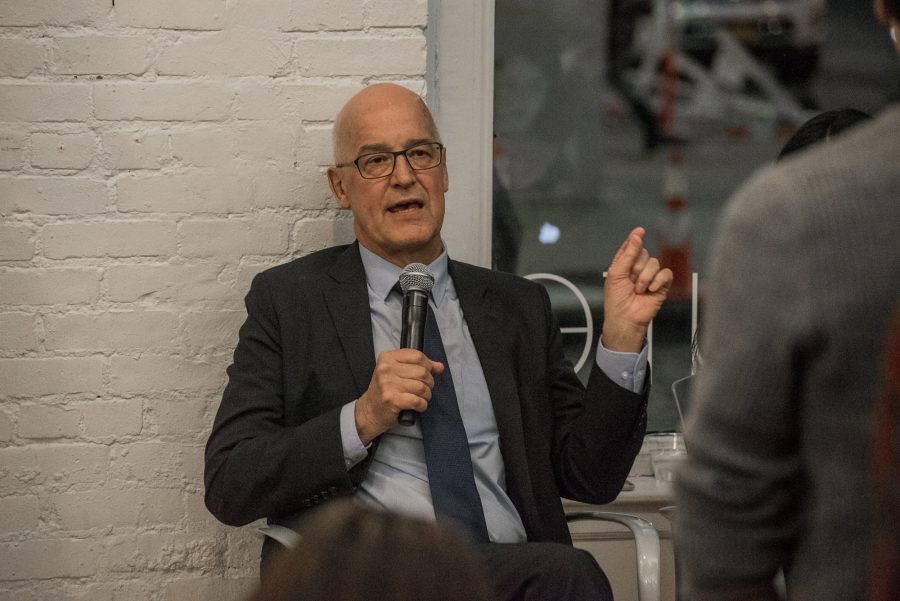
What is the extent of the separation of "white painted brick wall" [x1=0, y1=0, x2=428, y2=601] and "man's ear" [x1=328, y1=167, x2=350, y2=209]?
101 mm

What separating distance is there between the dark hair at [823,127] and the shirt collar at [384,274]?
2.46ft

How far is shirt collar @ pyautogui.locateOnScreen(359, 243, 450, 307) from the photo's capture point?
238cm

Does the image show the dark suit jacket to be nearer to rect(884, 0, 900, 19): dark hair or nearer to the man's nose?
the man's nose

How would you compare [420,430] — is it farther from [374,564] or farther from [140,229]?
[374,564]

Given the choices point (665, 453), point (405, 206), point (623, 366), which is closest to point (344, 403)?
point (405, 206)

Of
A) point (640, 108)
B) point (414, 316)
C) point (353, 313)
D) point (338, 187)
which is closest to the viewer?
point (414, 316)

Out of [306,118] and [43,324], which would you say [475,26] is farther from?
[43,324]

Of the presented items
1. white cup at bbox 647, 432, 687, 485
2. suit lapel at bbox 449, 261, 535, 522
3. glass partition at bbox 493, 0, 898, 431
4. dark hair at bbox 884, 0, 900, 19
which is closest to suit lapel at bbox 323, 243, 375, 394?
suit lapel at bbox 449, 261, 535, 522

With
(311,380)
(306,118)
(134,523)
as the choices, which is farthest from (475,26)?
(134,523)

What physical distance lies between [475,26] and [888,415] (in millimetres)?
2024

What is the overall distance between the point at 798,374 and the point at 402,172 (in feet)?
4.87

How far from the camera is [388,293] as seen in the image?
2377 mm

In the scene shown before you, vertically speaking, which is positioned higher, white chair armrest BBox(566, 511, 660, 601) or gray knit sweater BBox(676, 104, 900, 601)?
gray knit sweater BBox(676, 104, 900, 601)

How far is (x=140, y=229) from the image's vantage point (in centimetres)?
254
